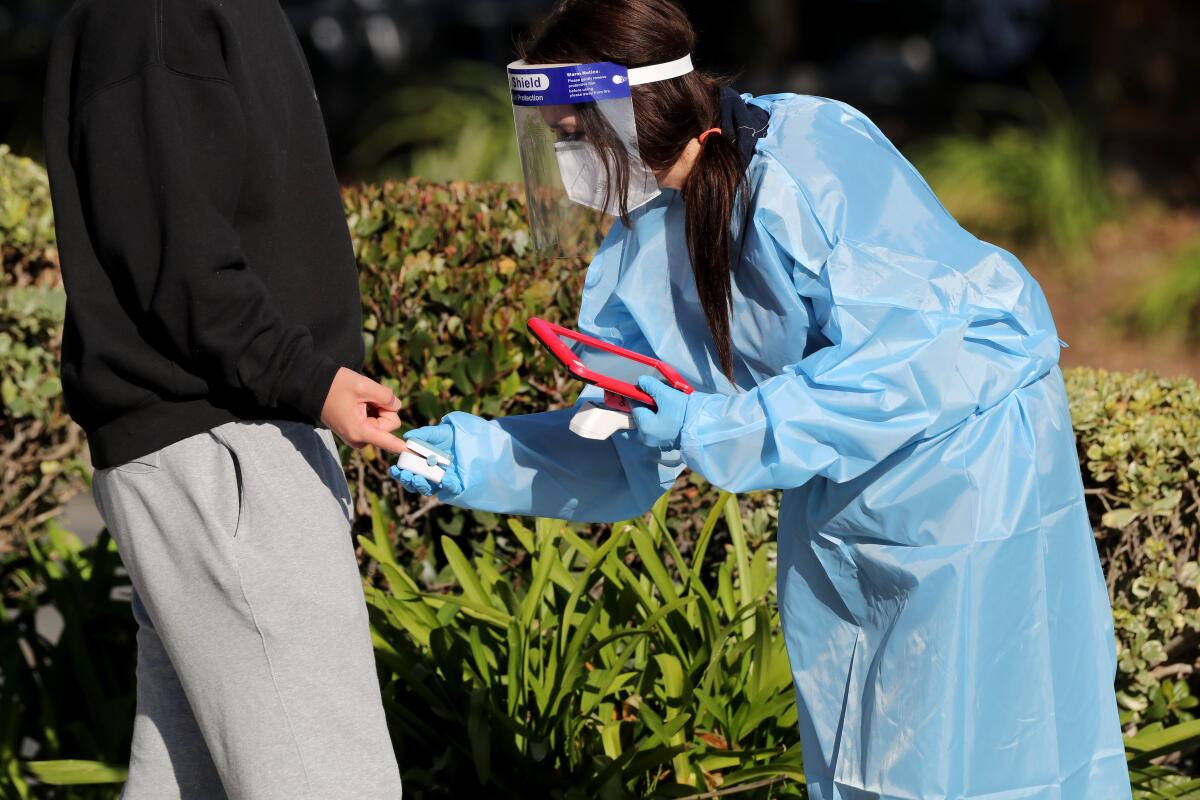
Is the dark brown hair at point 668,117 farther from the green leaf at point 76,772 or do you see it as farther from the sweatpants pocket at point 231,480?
the green leaf at point 76,772

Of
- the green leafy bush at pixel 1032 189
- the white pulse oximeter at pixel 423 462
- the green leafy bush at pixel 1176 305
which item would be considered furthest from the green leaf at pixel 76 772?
the green leafy bush at pixel 1032 189

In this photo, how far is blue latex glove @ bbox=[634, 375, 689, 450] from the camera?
6.22ft

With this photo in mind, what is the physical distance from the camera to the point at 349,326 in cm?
210

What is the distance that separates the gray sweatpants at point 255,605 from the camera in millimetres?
1929

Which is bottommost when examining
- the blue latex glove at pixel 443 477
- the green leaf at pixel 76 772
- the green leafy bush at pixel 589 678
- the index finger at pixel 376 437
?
the green leaf at pixel 76 772

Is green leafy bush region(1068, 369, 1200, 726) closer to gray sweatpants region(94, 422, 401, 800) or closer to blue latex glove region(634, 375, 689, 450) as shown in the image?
blue latex glove region(634, 375, 689, 450)

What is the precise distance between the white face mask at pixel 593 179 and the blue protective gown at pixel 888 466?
111mm

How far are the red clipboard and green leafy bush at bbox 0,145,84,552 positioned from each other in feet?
6.46

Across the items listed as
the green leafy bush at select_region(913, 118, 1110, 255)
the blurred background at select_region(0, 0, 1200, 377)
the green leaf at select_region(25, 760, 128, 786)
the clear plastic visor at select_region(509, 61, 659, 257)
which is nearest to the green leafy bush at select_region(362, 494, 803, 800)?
the green leaf at select_region(25, 760, 128, 786)

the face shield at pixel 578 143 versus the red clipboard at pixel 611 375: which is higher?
the face shield at pixel 578 143

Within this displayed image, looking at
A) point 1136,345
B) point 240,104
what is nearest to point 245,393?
point 240,104

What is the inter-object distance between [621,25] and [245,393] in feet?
2.41

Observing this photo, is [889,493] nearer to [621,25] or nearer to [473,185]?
[621,25]

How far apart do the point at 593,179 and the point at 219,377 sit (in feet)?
2.03
